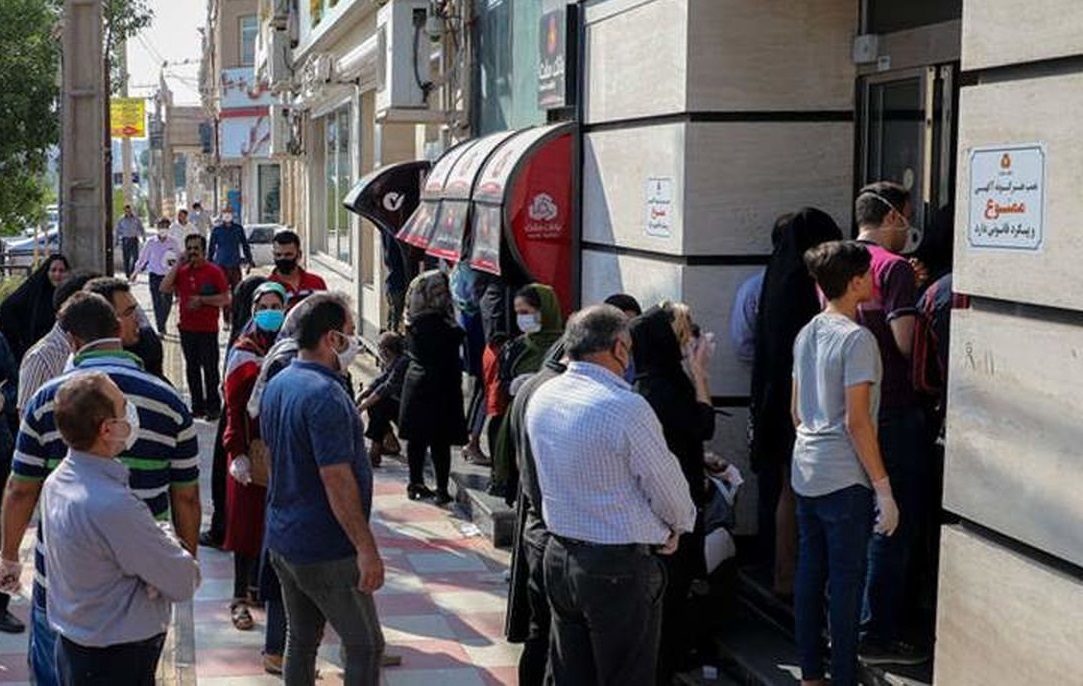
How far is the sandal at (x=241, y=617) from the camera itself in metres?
7.65

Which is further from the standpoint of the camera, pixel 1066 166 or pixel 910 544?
pixel 910 544

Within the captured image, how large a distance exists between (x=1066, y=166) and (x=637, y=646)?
6.77ft

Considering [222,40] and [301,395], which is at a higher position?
[222,40]

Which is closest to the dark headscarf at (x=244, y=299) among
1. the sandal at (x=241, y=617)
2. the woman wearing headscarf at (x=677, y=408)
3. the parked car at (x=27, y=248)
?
the sandal at (x=241, y=617)

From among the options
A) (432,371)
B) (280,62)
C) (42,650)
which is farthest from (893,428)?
(280,62)

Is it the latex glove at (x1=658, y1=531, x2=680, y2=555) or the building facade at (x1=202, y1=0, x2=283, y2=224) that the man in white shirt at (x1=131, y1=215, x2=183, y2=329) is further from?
the building facade at (x1=202, y1=0, x2=283, y2=224)

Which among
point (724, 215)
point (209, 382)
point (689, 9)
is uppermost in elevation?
point (689, 9)

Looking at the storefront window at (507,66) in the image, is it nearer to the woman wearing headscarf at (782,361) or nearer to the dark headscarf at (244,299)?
the dark headscarf at (244,299)

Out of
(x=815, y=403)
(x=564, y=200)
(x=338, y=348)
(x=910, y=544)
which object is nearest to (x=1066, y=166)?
(x=815, y=403)

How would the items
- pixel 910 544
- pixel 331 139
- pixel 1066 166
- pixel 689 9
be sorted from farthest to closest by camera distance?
pixel 331 139, pixel 689 9, pixel 910 544, pixel 1066 166

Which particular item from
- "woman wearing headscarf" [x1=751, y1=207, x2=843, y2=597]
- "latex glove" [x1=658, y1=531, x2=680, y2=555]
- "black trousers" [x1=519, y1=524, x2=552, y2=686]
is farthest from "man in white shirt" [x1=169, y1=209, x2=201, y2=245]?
"latex glove" [x1=658, y1=531, x2=680, y2=555]

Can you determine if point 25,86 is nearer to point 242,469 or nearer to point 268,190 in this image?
point 242,469

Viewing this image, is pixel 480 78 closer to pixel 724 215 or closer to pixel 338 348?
pixel 724 215

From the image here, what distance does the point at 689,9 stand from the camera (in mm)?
7707
